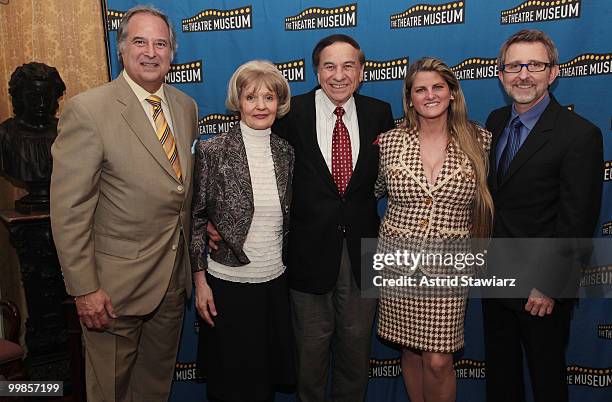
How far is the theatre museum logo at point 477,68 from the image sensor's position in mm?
2764

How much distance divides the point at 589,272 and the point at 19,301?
3.43m

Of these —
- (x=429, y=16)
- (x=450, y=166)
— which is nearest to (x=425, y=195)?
(x=450, y=166)

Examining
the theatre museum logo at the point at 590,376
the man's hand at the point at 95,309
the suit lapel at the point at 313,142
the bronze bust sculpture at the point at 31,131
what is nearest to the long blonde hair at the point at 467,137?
the suit lapel at the point at 313,142

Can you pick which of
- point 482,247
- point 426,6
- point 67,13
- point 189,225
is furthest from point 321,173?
point 67,13

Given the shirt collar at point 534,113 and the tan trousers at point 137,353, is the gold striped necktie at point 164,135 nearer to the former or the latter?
the tan trousers at point 137,353

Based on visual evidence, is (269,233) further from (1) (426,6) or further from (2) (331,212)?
(1) (426,6)

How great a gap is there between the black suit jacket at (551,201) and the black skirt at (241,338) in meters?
1.03

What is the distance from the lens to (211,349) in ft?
7.29

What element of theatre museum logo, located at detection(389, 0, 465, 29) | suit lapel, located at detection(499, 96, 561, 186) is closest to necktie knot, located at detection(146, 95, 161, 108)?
theatre museum logo, located at detection(389, 0, 465, 29)

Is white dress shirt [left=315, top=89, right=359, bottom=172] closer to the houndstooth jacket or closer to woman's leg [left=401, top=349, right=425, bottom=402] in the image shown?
the houndstooth jacket

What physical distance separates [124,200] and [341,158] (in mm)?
940

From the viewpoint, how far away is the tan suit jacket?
190 centimetres

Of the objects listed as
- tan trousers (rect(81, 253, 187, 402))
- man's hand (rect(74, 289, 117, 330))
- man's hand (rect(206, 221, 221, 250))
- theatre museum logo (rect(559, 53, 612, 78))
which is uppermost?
theatre museum logo (rect(559, 53, 612, 78))

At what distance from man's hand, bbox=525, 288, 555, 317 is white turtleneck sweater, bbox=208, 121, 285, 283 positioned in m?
1.09
